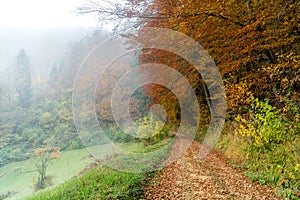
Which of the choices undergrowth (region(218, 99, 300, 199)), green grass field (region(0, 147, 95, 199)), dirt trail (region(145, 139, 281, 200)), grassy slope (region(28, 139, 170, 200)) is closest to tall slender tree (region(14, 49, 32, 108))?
green grass field (region(0, 147, 95, 199))

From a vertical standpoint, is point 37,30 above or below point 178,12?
above

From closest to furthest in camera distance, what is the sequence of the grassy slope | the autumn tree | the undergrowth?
the grassy slope < the undergrowth < the autumn tree

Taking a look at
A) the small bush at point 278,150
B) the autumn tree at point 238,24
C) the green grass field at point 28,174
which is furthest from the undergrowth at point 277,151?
the green grass field at point 28,174

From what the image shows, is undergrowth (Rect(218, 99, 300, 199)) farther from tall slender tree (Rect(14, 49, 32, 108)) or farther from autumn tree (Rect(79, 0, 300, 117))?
tall slender tree (Rect(14, 49, 32, 108))

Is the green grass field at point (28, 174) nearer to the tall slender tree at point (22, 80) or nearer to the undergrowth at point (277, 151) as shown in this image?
the undergrowth at point (277, 151)

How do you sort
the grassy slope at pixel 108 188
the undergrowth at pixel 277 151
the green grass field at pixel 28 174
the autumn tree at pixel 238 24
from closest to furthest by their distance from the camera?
the grassy slope at pixel 108 188, the undergrowth at pixel 277 151, the autumn tree at pixel 238 24, the green grass field at pixel 28 174

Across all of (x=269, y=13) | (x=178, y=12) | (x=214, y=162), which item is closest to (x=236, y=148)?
(x=214, y=162)

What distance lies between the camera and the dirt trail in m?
3.17

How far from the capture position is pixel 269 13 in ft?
12.8

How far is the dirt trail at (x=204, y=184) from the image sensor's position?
317cm

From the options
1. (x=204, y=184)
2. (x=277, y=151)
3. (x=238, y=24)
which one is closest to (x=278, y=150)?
(x=277, y=151)

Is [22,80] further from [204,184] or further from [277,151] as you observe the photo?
[277,151]

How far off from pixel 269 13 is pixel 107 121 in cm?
887

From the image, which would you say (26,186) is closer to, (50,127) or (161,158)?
(161,158)
